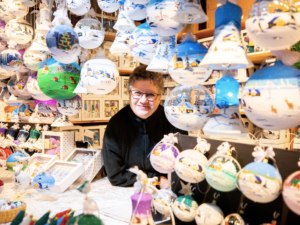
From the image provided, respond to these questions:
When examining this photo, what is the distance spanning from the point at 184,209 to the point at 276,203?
33 cm

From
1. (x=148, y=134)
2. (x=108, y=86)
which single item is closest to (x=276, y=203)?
(x=108, y=86)

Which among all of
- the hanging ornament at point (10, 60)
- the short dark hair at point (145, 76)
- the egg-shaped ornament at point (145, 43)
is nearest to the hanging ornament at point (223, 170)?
the egg-shaped ornament at point (145, 43)

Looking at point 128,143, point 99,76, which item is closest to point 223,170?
point 99,76

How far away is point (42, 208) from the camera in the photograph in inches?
54.6

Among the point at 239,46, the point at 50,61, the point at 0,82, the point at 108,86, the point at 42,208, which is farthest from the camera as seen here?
the point at 0,82

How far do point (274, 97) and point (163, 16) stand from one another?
515mm

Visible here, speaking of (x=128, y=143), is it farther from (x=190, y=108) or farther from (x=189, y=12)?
(x=189, y=12)

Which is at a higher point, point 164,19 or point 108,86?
point 164,19

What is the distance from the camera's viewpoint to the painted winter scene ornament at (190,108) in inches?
40.8

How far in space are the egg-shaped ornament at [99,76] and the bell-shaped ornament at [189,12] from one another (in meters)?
0.56

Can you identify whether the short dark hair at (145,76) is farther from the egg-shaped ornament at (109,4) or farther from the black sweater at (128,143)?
the egg-shaped ornament at (109,4)

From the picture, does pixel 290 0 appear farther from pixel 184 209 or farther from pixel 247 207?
pixel 184 209

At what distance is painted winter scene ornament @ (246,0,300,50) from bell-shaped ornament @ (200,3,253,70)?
0.10 metres

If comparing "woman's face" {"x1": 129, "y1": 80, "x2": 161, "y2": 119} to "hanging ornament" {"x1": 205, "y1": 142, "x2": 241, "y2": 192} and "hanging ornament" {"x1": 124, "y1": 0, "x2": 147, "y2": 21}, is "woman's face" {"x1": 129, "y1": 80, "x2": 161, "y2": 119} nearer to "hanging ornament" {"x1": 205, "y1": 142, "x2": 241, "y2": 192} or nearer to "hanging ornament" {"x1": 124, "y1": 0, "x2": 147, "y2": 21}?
"hanging ornament" {"x1": 124, "y1": 0, "x2": 147, "y2": 21}
